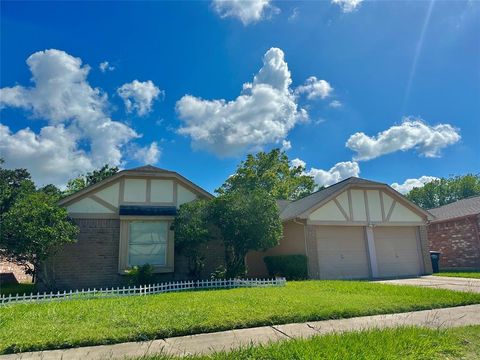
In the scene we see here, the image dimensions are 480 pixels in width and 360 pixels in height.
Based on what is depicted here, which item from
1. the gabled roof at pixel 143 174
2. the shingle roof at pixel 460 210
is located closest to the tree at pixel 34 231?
the gabled roof at pixel 143 174

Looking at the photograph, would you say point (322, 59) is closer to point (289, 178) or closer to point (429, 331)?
point (429, 331)

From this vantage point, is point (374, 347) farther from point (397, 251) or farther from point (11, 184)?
point (11, 184)

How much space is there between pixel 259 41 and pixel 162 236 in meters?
8.93

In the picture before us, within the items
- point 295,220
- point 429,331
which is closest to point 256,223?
point 295,220

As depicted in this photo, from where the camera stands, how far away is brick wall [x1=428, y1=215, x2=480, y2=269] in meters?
18.6

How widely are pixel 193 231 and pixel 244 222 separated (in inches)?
75.0

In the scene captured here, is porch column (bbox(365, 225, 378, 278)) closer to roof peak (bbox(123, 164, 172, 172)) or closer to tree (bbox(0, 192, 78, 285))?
roof peak (bbox(123, 164, 172, 172))

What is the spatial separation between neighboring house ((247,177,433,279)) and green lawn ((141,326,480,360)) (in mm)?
9595

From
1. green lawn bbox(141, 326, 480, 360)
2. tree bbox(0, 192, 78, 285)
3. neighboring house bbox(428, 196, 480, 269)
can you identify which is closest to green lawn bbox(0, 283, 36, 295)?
tree bbox(0, 192, 78, 285)

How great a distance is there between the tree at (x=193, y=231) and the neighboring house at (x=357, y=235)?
182 inches

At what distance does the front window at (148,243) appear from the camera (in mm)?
12844

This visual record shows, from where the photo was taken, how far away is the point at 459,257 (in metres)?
19.5

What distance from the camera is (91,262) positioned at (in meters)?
12.3

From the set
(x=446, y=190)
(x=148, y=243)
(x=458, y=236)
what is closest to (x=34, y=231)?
(x=148, y=243)
